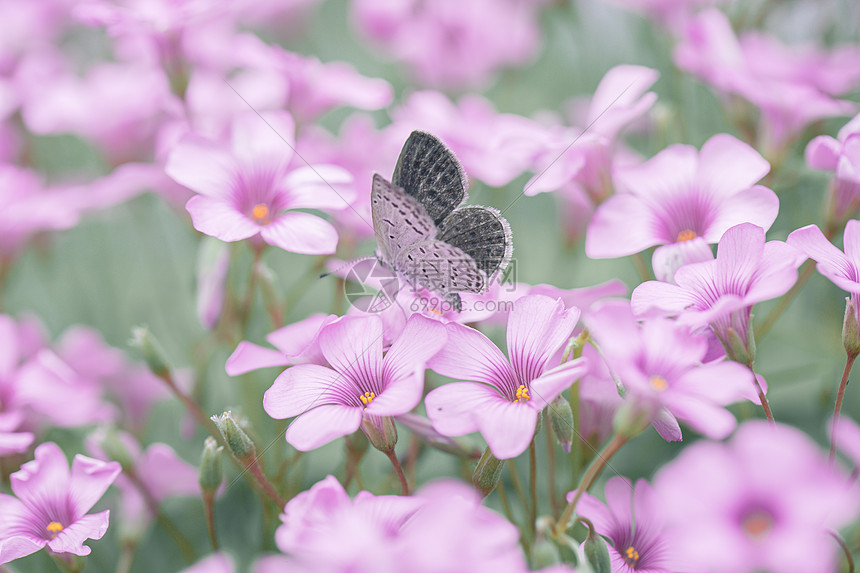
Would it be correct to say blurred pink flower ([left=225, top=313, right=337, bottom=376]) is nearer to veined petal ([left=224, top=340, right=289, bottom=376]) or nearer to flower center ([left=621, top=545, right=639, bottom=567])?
veined petal ([left=224, top=340, right=289, bottom=376])

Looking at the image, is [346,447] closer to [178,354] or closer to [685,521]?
[685,521]

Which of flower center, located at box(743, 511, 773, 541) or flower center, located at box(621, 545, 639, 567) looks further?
flower center, located at box(621, 545, 639, 567)

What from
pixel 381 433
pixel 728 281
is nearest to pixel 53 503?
pixel 381 433

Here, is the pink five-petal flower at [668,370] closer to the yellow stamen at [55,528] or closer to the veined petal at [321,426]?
the veined petal at [321,426]

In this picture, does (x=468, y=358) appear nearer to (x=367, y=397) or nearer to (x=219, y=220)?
(x=367, y=397)

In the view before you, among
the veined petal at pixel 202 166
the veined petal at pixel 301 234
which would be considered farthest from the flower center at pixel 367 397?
the veined petal at pixel 202 166

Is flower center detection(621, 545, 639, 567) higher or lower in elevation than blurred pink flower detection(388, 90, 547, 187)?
lower

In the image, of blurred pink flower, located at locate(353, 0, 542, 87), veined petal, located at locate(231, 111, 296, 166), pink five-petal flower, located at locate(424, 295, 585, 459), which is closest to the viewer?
pink five-petal flower, located at locate(424, 295, 585, 459)

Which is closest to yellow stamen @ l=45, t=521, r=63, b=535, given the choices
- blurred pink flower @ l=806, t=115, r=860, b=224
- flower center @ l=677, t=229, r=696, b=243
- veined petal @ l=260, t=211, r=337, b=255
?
veined petal @ l=260, t=211, r=337, b=255
